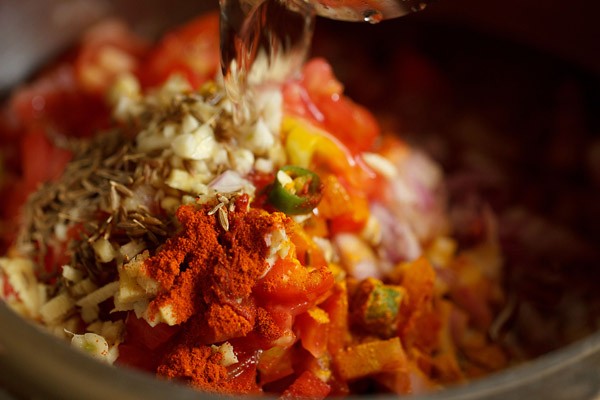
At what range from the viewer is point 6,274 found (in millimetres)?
1384

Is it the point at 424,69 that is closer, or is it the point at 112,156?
the point at 112,156

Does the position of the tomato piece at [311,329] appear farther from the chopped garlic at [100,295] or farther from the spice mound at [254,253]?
the chopped garlic at [100,295]

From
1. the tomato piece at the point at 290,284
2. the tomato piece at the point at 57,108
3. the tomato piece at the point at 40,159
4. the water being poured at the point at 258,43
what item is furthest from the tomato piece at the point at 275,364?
the tomato piece at the point at 57,108

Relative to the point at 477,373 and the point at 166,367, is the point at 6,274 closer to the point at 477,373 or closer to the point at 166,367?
the point at 166,367

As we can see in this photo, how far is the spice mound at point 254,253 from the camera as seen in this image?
120cm

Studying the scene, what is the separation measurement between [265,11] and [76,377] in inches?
37.3

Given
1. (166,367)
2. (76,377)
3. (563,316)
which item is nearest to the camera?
(76,377)

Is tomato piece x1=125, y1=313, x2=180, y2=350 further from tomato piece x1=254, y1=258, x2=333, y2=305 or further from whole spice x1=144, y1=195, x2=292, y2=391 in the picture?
tomato piece x1=254, y1=258, x2=333, y2=305

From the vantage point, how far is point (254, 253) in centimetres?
120

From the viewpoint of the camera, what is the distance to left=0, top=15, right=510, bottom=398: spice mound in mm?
1199

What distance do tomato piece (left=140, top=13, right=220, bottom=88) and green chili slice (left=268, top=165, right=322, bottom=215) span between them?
27.4 inches

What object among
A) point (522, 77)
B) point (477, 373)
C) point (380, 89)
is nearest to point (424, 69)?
point (380, 89)

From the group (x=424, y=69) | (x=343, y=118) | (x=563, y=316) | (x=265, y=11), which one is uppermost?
(x=265, y=11)

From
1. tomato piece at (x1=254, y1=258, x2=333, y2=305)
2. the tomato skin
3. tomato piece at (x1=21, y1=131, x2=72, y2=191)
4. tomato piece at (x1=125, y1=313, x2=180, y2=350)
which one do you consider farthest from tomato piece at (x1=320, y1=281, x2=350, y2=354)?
tomato piece at (x1=21, y1=131, x2=72, y2=191)
